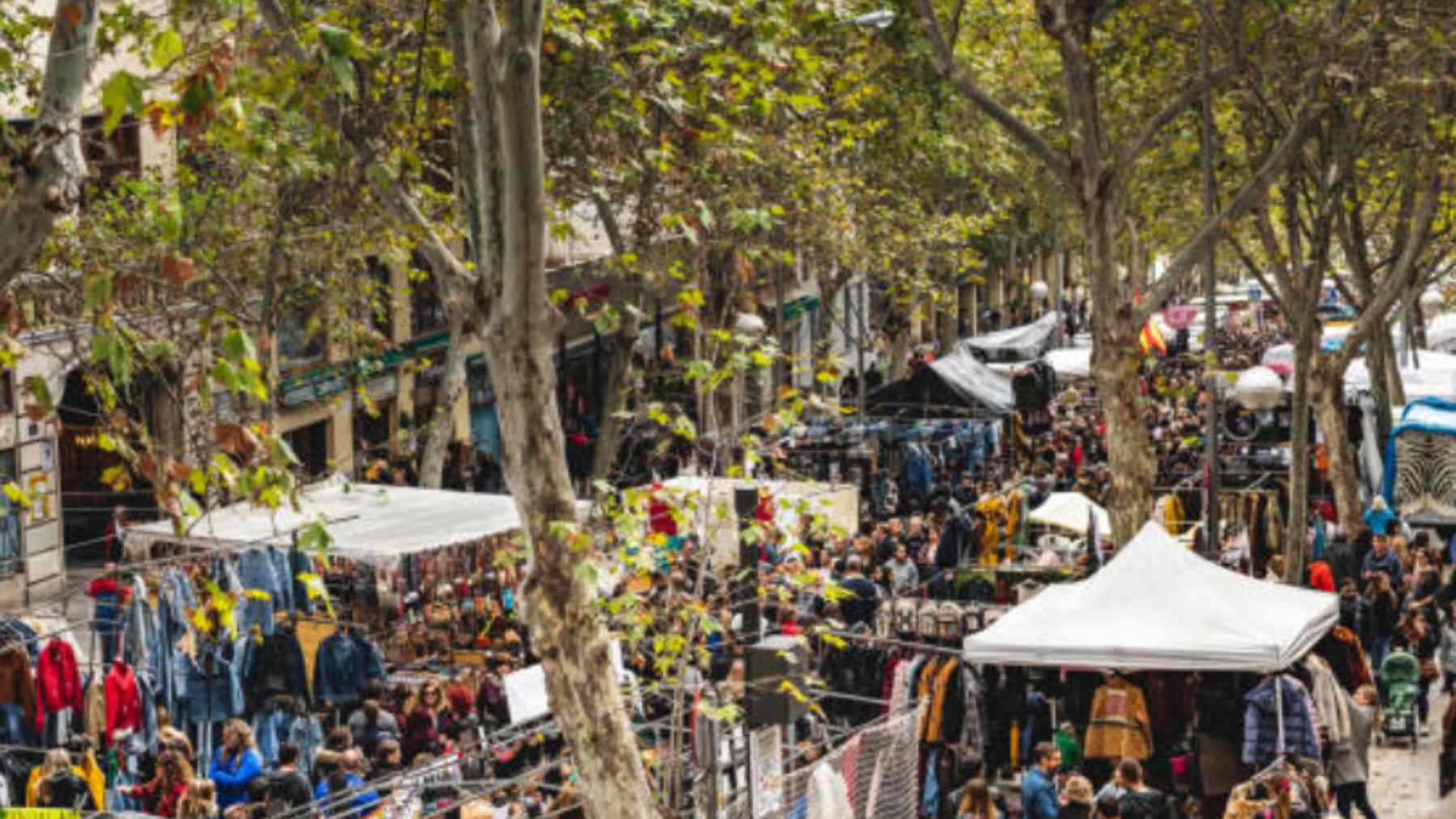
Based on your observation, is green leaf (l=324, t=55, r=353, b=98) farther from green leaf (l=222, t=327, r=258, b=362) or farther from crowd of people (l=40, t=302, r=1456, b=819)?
crowd of people (l=40, t=302, r=1456, b=819)

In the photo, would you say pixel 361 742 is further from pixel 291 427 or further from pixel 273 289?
pixel 291 427

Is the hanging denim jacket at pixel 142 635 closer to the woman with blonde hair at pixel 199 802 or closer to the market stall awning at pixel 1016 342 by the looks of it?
the woman with blonde hair at pixel 199 802

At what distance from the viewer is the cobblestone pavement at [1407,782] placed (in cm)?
1562

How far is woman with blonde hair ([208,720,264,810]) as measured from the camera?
13.1 m

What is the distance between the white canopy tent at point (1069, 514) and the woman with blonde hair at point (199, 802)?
1249cm

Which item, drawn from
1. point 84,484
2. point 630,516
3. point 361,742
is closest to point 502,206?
point 630,516

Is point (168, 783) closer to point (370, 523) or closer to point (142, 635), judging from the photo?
point (142, 635)

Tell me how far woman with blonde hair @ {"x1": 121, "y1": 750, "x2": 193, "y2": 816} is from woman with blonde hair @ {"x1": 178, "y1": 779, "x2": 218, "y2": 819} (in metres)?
0.72

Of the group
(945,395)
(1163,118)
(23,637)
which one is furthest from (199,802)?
(945,395)

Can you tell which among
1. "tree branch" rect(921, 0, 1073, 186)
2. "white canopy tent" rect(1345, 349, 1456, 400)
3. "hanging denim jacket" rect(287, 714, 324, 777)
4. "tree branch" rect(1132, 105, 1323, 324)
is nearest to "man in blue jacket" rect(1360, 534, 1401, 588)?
"tree branch" rect(1132, 105, 1323, 324)

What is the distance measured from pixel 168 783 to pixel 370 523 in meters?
4.55

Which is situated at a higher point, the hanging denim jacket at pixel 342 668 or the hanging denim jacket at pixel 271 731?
the hanging denim jacket at pixel 342 668

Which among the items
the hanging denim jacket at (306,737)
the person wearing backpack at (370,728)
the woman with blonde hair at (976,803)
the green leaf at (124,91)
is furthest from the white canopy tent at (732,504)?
the green leaf at (124,91)

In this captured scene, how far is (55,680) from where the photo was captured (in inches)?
590
